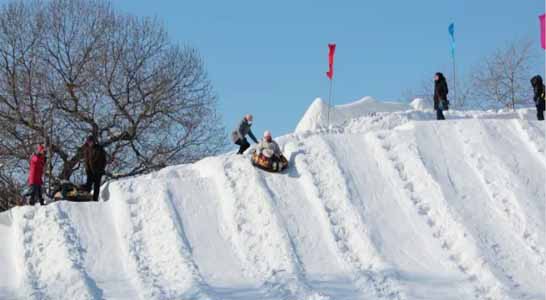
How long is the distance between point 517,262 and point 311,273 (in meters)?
3.41

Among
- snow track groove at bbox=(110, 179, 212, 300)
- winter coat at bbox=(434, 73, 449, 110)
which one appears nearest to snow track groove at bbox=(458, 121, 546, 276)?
winter coat at bbox=(434, 73, 449, 110)

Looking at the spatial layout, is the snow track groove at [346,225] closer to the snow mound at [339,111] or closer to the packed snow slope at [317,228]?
the packed snow slope at [317,228]

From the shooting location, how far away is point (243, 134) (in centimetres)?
1750

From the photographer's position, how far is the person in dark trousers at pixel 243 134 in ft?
57.2

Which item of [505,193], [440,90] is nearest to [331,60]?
[440,90]

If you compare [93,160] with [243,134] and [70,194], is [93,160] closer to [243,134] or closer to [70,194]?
[70,194]

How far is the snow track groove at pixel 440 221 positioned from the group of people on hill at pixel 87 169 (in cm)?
561

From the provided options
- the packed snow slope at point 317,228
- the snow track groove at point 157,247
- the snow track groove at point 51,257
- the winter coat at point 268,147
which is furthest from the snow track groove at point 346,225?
the snow track groove at point 51,257

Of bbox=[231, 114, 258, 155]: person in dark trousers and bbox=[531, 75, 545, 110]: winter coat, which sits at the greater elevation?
bbox=[531, 75, 545, 110]: winter coat

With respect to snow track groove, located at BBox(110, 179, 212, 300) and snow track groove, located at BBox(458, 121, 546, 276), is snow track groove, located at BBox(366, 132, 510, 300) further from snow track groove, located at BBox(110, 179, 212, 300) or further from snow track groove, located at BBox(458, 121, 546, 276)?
snow track groove, located at BBox(110, 179, 212, 300)

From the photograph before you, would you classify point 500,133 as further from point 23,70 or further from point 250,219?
point 23,70

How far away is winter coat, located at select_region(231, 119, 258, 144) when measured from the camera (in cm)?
1744

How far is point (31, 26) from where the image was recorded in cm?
2584

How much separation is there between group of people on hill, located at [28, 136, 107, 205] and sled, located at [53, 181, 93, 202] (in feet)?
0.50
